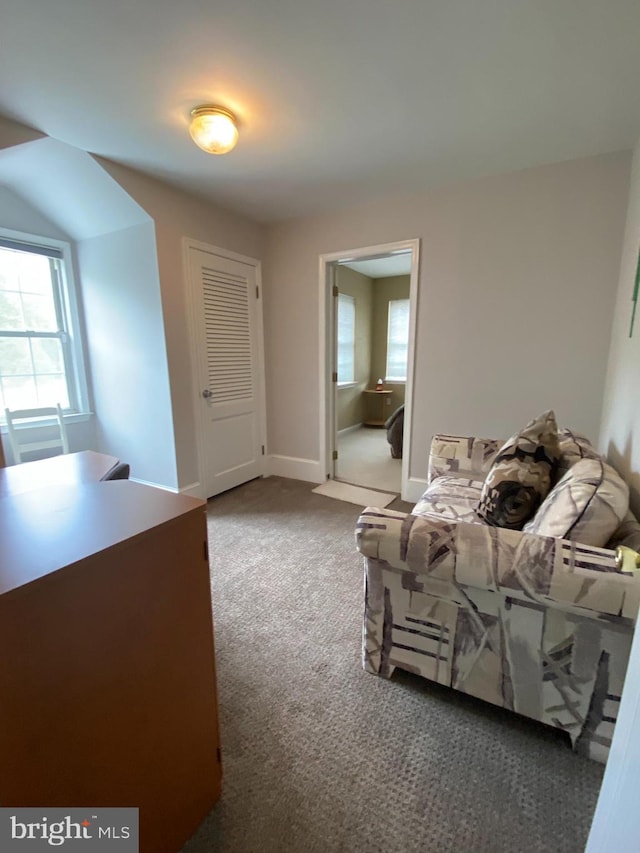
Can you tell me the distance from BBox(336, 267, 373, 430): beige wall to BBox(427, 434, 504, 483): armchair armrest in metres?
3.31

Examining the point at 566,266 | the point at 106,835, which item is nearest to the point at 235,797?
the point at 106,835

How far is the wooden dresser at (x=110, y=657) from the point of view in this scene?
616 mm

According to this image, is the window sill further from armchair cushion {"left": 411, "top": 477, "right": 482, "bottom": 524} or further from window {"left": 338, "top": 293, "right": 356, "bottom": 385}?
window {"left": 338, "top": 293, "right": 356, "bottom": 385}

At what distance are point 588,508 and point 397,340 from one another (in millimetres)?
5450

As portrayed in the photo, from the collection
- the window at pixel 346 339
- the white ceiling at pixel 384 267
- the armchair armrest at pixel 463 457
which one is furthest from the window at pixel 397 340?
the armchair armrest at pixel 463 457

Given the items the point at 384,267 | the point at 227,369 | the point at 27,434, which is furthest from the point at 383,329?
the point at 27,434

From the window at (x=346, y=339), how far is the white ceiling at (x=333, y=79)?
3175 millimetres

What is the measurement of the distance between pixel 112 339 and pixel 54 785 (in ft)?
10.1

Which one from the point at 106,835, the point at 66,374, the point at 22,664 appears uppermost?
the point at 66,374

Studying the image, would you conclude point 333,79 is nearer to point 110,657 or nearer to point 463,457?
point 463,457

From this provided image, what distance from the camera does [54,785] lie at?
671 millimetres

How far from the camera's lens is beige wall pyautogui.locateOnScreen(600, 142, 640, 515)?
1.53 metres

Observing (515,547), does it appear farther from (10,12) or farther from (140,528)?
(10,12)

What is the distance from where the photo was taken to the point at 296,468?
3.74 metres
